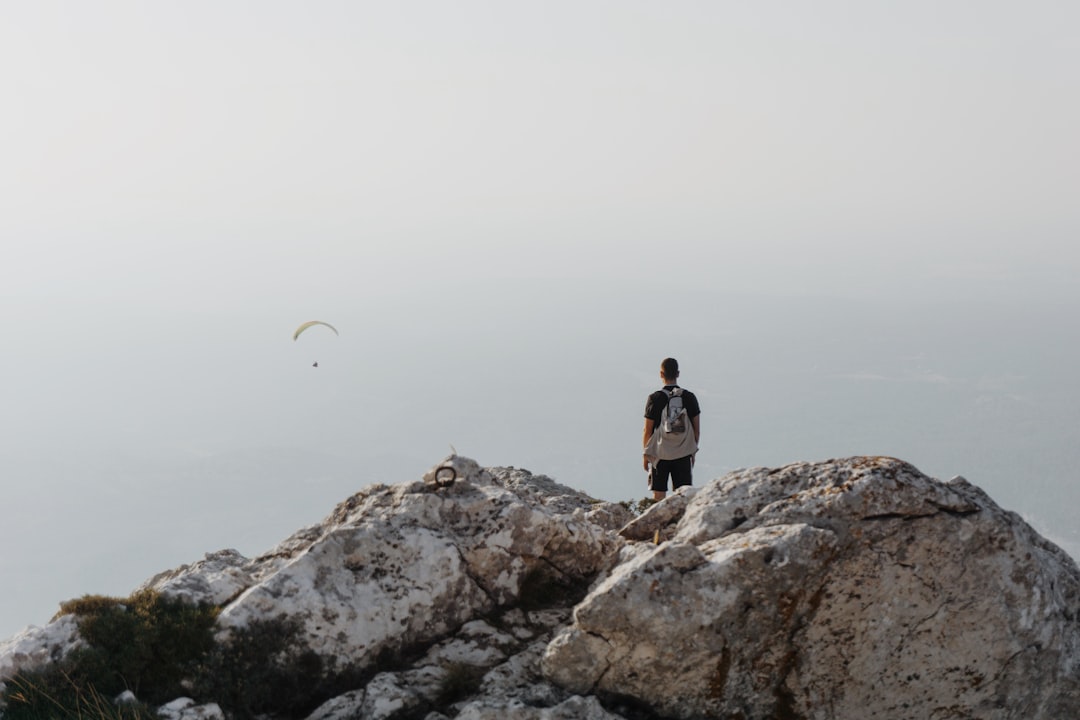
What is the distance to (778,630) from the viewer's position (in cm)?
828

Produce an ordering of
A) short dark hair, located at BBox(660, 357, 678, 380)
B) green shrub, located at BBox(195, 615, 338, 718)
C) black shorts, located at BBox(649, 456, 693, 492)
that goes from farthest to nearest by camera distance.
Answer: black shorts, located at BBox(649, 456, 693, 492), short dark hair, located at BBox(660, 357, 678, 380), green shrub, located at BBox(195, 615, 338, 718)

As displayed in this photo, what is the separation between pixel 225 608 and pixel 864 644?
657cm

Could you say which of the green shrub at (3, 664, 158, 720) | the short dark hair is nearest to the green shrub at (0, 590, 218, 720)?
the green shrub at (3, 664, 158, 720)

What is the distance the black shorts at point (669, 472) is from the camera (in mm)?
16562

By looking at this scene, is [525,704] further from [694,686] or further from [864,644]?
[864,644]

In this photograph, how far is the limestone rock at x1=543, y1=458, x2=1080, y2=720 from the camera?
27.0 ft

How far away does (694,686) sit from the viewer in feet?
27.1

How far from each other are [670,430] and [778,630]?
8055 millimetres

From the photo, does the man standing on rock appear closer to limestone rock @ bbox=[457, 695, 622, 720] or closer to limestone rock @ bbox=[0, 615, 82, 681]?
limestone rock @ bbox=[457, 695, 622, 720]

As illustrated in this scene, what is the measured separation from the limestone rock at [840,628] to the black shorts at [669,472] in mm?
7940

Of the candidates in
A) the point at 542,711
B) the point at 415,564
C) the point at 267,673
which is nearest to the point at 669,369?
the point at 415,564

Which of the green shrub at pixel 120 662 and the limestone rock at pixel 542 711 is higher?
the green shrub at pixel 120 662

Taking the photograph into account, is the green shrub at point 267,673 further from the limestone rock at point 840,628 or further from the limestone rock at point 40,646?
the limestone rock at point 840,628

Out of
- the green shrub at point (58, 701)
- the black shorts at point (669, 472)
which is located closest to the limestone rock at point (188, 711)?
the green shrub at point (58, 701)
